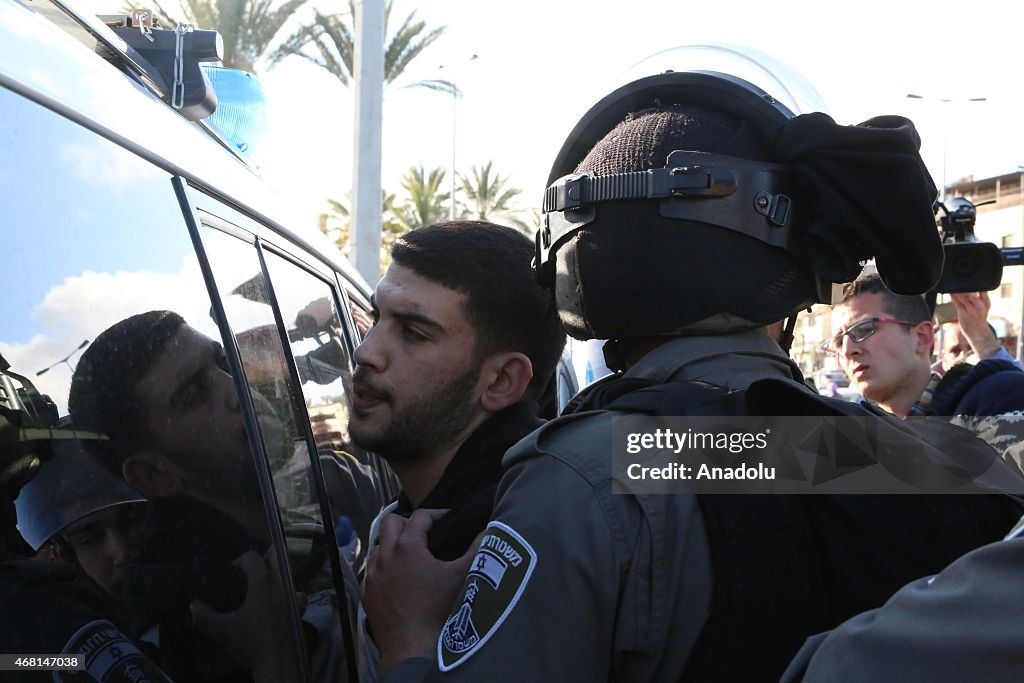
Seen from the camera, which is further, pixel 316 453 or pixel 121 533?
pixel 316 453

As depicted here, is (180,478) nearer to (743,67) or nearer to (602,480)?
(602,480)

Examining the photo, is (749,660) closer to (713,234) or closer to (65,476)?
(713,234)

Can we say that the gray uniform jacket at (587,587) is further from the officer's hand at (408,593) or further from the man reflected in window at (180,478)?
the man reflected in window at (180,478)

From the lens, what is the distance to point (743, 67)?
2096 millimetres

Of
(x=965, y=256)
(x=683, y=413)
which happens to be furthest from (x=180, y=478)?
(x=965, y=256)

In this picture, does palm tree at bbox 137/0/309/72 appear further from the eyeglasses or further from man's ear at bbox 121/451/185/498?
man's ear at bbox 121/451/185/498

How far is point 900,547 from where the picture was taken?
4.33 feet

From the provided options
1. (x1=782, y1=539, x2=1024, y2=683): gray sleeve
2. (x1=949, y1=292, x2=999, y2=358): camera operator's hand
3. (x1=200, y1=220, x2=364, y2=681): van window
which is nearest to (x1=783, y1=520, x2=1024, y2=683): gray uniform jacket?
(x1=782, y1=539, x2=1024, y2=683): gray sleeve

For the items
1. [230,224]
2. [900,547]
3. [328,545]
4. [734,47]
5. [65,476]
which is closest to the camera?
[65,476]

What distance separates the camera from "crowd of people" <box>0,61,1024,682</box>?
1.22 metres

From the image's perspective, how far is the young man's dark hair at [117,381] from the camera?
1277 mm

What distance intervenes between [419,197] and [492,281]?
29.8 m

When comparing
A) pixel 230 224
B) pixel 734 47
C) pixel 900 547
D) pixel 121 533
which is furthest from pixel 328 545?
pixel 734 47

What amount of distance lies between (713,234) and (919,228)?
32 centimetres
